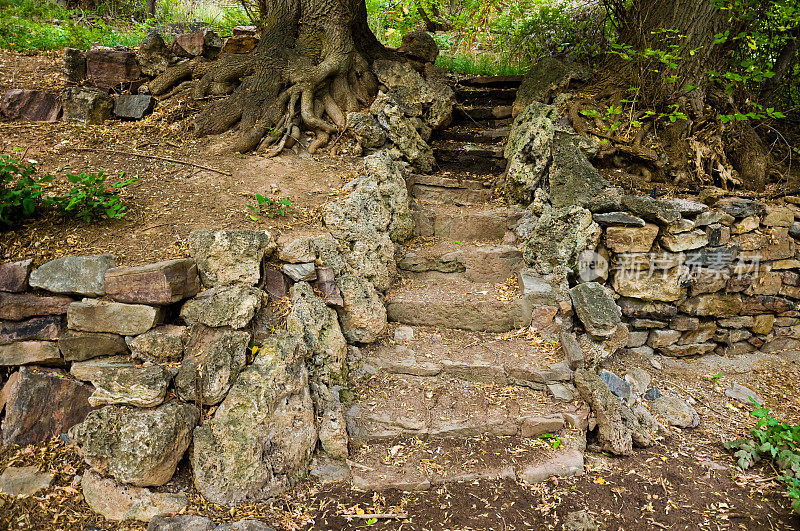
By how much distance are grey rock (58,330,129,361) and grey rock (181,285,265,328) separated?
0.43 meters

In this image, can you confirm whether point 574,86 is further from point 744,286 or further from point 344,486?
point 344,486

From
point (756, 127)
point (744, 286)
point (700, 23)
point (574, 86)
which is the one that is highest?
point (700, 23)

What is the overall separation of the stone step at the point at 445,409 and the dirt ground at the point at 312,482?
0.40 meters

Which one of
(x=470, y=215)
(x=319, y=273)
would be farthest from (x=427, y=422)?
(x=470, y=215)

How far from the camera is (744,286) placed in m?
4.85

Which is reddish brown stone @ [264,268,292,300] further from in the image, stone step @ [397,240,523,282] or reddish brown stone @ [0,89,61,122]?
reddish brown stone @ [0,89,61,122]

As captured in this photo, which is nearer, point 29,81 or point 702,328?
point 702,328

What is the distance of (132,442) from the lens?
8.73ft

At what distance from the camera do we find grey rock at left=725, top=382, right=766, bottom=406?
167 inches

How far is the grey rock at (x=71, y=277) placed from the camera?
3078 mm

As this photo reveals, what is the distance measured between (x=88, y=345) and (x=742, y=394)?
5.33 m

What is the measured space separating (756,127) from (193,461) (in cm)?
698

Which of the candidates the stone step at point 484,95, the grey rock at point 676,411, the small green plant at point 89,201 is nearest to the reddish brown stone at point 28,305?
the small green plant at point 89,201

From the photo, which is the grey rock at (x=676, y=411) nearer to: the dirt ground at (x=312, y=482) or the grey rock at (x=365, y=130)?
the dirt ground at (x=312, y=482)
